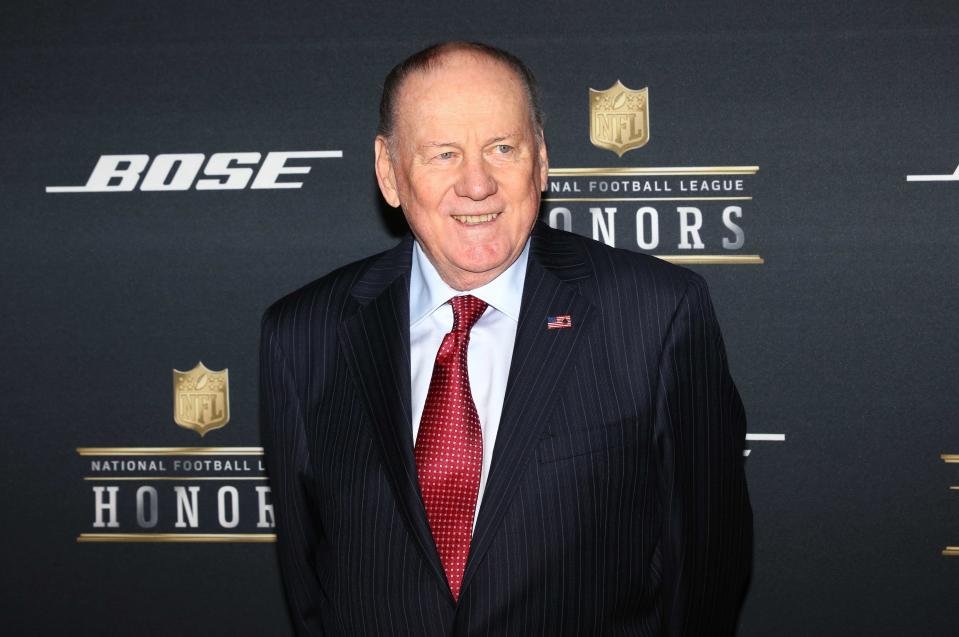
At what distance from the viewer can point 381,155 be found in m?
1.38

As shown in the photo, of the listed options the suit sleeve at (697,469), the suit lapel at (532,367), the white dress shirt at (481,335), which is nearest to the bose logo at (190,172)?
the white dress shirt at (481,335)

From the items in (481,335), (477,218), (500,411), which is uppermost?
(477,218)

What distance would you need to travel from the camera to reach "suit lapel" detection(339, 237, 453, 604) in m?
1.22

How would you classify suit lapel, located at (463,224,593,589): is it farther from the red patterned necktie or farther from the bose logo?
the bose logo

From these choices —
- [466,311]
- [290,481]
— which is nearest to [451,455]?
[466,311]

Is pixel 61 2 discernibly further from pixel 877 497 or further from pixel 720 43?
pixel 877 497

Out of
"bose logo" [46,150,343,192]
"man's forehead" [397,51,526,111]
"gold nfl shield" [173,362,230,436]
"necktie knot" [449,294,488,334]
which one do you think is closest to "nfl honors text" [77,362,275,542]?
"gold nfl shield" [173,362,230,436]

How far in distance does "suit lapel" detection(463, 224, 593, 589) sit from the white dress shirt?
0.04 m

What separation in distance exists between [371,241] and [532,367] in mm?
979

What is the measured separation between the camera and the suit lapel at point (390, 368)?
1.22m

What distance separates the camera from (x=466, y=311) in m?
1.31

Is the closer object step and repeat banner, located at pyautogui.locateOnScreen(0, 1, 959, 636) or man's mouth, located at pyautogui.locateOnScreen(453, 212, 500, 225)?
man's mouth, located at pyautogui.locateOnScreen(453, 212, 500, 225)

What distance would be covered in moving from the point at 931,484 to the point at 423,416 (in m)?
1.34

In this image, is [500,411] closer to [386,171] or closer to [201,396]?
[386,171]
